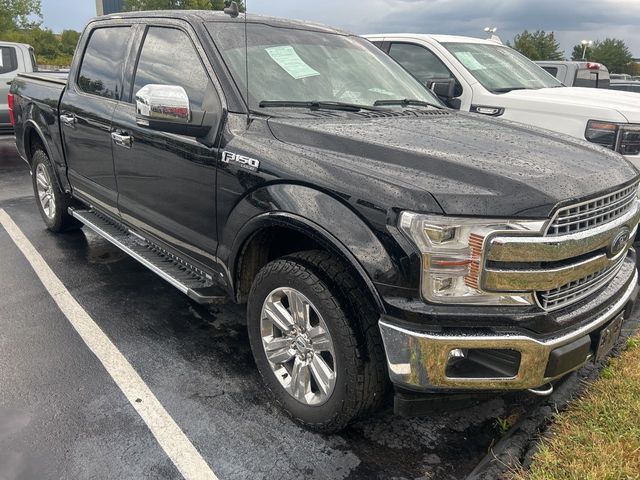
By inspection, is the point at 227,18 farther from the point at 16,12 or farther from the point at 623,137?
the point at 16,12

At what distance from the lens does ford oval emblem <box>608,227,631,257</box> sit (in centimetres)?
248

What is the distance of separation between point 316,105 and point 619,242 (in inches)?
66.0

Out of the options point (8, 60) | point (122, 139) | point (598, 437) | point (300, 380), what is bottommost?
point (598, 437)

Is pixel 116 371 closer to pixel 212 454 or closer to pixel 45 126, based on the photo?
pixel 212 454

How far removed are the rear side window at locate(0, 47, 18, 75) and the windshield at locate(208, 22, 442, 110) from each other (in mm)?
8897

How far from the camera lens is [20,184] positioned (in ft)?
26.2

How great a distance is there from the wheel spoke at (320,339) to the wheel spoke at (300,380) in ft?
0.56

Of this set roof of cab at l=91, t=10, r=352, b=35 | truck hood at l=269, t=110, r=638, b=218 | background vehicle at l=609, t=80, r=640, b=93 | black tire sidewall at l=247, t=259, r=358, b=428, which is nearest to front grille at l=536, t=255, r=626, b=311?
truck hood at l=269, t=110, r=638, b=218

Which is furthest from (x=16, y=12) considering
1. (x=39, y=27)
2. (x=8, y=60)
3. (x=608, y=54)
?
(x=608, y=54)

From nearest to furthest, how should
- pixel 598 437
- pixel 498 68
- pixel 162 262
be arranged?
1. pixel 598 437
2. pixel 162 262
3. pixel 498 68

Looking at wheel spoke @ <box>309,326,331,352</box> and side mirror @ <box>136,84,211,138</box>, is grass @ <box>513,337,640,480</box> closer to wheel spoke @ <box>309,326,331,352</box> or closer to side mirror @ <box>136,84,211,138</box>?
wheel spoke @ <box>309,326,331,352</box>

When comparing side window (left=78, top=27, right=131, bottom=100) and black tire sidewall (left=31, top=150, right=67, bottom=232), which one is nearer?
side window (left=78, top=27, right=131, bottom=100)

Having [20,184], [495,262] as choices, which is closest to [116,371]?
[495,262]

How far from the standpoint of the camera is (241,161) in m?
2.78
